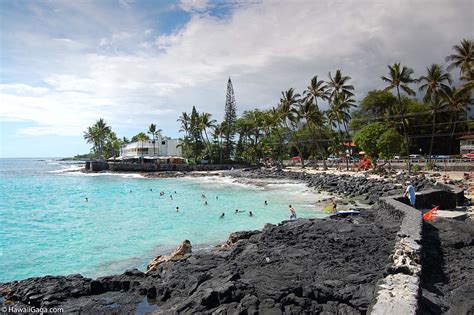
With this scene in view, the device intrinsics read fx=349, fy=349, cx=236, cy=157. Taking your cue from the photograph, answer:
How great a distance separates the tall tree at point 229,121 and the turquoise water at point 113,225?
40980mm

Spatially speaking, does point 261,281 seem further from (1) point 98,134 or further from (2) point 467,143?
(1) point 98,134

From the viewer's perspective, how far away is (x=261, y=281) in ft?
24.9

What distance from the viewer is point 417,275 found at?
22.7 ft

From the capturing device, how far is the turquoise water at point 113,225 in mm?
14094

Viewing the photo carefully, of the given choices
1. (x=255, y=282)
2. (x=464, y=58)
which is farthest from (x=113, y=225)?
(x=464, y=58)

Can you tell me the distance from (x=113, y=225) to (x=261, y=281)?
16316 millimetres

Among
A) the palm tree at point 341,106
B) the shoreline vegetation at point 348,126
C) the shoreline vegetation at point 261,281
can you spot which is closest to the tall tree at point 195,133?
the shoreline vegetation at point 348,126

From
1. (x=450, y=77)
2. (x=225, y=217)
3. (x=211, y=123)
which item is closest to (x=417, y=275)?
(x=225, y=217)

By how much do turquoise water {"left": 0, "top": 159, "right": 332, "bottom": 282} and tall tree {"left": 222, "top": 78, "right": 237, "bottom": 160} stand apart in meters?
41.0

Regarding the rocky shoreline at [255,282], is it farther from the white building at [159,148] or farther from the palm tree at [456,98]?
the white building at [159,148]

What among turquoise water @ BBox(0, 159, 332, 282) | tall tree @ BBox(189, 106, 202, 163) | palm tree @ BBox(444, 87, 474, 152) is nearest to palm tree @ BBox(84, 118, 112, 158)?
tall tree @ BBox(189, 106, 202, 163)

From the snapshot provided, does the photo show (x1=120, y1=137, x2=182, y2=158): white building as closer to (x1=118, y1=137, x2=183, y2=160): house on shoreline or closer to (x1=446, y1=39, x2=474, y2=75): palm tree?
(x1=118, y1=137, x2=183, y2=160): house on shoreline

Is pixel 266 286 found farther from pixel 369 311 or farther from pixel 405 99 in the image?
pixel 405 99

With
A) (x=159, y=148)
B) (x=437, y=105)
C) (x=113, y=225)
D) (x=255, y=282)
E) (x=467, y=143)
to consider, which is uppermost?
(x=437, y=105)
